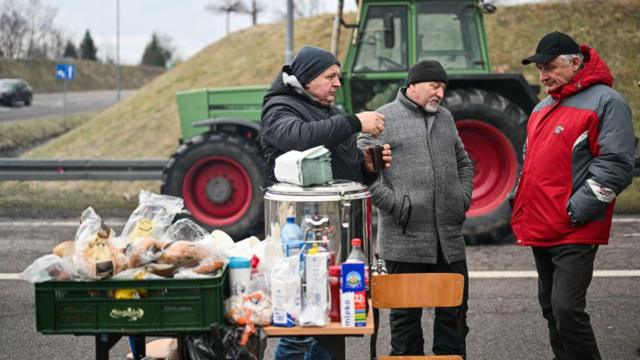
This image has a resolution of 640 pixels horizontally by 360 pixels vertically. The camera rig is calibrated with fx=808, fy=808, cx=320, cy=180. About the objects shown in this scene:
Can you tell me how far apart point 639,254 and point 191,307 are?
556cm

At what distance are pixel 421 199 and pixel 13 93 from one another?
3199 cm

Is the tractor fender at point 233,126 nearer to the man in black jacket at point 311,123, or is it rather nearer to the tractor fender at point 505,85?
the tractor fender at point 505,85

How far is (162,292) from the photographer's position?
297cm

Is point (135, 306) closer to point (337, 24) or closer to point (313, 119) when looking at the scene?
point (313, 119)

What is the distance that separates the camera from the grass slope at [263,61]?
58.5 feet

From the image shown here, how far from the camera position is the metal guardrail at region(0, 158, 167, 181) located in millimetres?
9948

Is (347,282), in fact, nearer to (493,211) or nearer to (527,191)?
(527,191)

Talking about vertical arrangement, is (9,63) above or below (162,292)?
above

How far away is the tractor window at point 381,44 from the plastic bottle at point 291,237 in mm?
5192

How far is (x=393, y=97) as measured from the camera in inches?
329

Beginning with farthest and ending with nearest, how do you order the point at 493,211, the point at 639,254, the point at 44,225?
the point at 44,225 < the point at 493,211 < the point at 639,254

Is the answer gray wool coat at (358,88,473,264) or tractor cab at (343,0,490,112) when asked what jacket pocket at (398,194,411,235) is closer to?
gray wool coat at (358,88,473,264)

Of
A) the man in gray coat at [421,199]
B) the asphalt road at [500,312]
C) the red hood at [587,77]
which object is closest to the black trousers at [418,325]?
the man in gray coat at [421,199]

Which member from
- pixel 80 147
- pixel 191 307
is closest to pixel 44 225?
pixel 191 307
